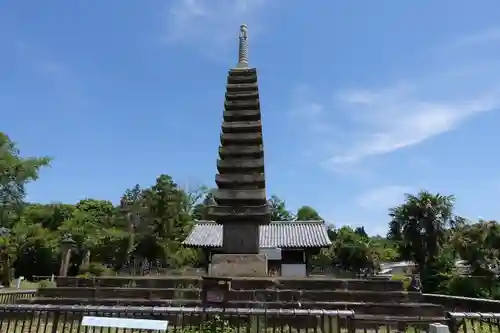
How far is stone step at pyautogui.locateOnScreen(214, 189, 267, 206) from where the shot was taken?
49.7ft

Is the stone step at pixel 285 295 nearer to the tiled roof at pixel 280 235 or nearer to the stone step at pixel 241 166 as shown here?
the stone step at pixel 241 166

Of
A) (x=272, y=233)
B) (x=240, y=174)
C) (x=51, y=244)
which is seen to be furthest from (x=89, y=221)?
(x=240, y=174)

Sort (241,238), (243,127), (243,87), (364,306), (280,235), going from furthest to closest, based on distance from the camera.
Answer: (280,235), (243,87), (243,127), (241,238), (364,306)

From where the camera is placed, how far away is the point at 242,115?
55.2 feet

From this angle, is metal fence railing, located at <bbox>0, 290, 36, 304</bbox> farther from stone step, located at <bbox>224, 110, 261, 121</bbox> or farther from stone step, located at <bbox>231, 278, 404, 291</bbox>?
stone step, located at <bbox>224, 110, 261, 121</bbox>

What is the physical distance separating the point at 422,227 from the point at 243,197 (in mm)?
20850

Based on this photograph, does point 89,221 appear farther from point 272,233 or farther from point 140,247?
point 272,233

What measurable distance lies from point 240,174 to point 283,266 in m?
12.9

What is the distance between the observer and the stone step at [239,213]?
1485 centimetres

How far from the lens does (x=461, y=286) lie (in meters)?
22.1

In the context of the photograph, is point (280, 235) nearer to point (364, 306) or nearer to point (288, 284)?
point (288, 284)

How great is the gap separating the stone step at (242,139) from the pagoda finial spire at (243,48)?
3651 millimetres

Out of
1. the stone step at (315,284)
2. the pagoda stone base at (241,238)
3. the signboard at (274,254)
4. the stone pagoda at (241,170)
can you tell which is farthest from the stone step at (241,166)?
the signboard at (274,254)

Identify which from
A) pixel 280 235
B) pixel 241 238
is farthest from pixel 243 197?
pixel 280 235
